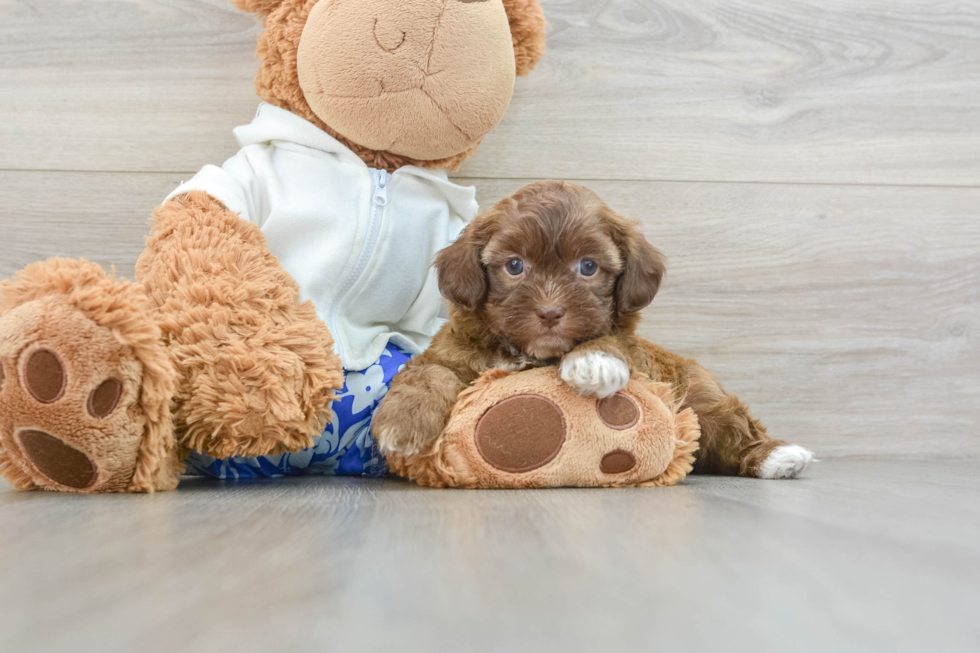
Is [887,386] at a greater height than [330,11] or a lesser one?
lesser

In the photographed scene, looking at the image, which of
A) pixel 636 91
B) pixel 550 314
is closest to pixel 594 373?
pixel 550 314

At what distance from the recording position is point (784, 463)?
56.7 inches

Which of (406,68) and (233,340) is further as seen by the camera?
(406,68)

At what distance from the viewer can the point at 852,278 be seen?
2.03 metres

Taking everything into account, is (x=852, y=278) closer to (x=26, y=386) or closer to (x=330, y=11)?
(x=330, y=11)

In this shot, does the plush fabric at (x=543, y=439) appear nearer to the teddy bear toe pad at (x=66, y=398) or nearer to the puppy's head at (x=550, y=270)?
the puppy's head at (x=550, y=270)

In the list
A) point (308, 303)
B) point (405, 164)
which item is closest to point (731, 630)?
point (308, 303)

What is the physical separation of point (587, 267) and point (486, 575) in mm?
750

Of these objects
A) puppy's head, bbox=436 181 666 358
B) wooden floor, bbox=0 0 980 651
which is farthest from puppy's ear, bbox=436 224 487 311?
wooden floor, bbox=0 0 980 651

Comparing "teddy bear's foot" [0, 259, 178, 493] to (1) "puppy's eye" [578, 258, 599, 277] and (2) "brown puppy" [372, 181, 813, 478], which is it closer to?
(2) "brown puppy" [372, 181, 813, 478]

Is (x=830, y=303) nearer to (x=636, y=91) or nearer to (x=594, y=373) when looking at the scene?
(x=636, y=91)

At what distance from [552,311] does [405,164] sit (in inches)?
24.2

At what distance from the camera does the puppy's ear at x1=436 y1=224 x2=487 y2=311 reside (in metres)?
1.32

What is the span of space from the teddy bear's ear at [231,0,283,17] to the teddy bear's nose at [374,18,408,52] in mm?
291
